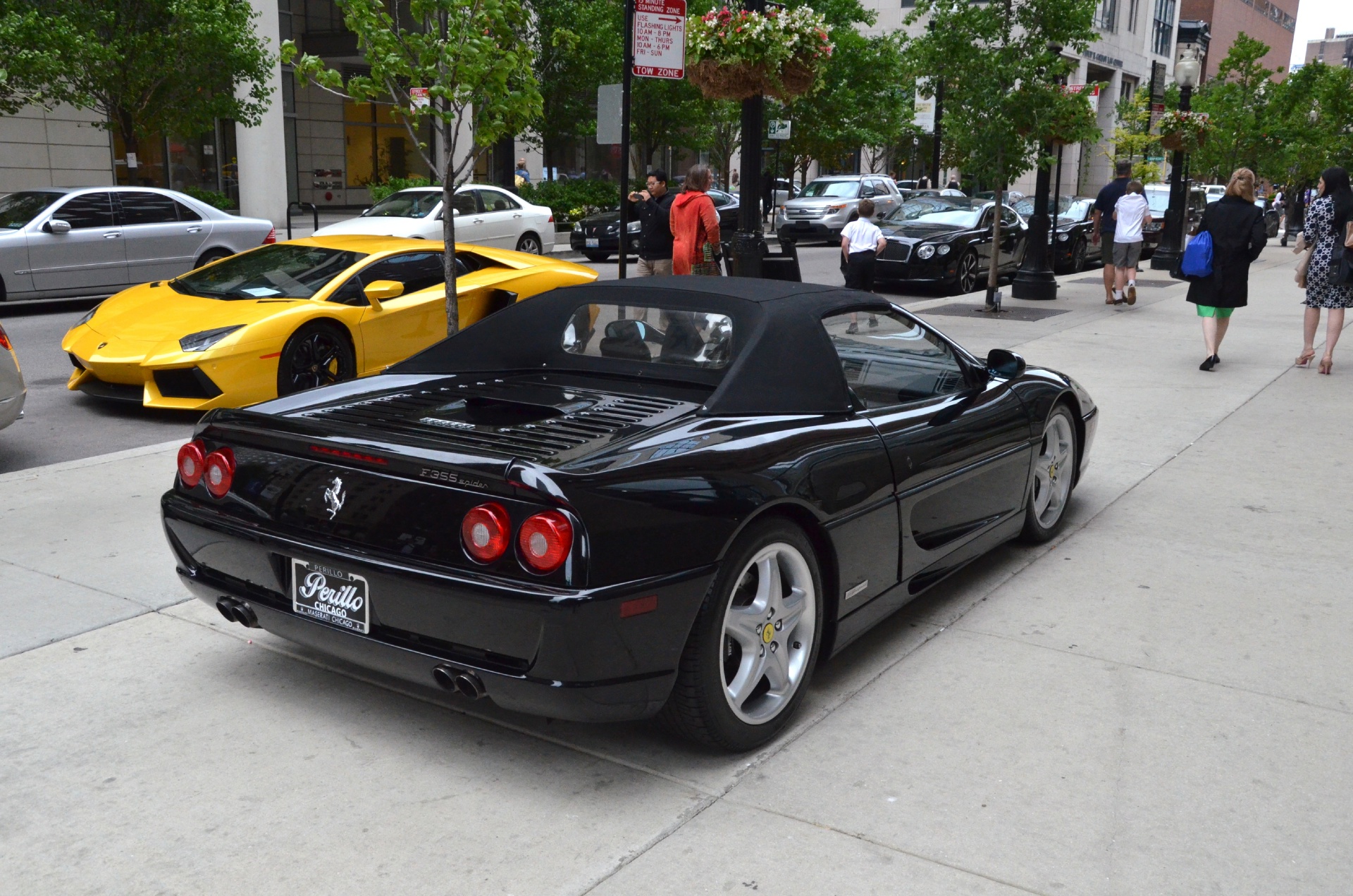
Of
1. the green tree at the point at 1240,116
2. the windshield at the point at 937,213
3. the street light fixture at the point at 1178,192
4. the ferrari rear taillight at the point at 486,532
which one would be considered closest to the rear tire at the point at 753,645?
the ferrari rear taillight at the point at 486,532

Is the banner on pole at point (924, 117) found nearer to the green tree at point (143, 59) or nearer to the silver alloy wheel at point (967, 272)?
the silver alloy wheel at point (967, 272)

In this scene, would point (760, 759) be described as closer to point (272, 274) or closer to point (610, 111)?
point (272, 274)

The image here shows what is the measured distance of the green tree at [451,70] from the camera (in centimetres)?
843

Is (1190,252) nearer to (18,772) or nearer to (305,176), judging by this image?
A: (18,772)

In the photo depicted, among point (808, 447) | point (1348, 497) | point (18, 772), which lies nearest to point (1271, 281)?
point (1348, 497)

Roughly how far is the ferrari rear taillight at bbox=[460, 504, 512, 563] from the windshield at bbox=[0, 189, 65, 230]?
529 inches

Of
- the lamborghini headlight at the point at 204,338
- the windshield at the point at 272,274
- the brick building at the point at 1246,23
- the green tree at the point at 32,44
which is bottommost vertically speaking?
the lamborghini headlight at the point at 204,338

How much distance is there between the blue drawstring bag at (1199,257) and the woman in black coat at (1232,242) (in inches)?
1.9

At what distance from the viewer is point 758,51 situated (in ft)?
36.5

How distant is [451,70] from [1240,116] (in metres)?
28.8

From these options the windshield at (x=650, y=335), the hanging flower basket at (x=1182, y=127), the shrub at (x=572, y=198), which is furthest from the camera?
the shrub at (x=572, y=198)

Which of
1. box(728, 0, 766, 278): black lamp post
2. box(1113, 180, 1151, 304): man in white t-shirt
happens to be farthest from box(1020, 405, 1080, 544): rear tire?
box(1113, 180, 1151, 304): man in white t-shirt

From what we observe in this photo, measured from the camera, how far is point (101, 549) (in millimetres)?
5539

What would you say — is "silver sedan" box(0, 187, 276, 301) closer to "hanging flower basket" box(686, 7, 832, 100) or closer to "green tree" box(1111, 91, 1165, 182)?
"hanging flower basket" box(686, 7, 832, 100)
